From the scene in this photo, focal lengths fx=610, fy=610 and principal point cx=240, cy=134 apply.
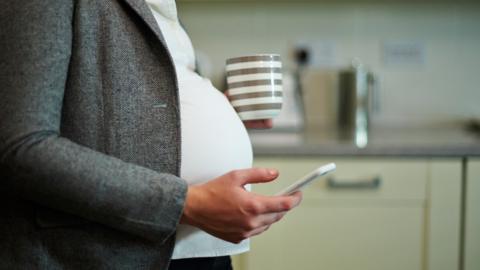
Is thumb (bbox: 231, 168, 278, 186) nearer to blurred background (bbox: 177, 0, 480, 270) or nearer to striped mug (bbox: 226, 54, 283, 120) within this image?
striped mug (bbox: 226, 54, 283, 120)

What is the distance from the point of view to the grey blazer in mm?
646

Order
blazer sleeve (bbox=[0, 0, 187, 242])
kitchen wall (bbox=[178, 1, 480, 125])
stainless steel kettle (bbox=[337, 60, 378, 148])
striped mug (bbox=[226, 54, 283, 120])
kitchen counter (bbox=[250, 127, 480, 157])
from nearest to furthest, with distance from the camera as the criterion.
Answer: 1. blazer sleeve (bbox=[0, 0, 187, 242])
2. striped mug (bbox=[226, 54, 283, 120])
3. kitchen counter (bbox=[250, 127, 480, 157])
4. stainless steel kettle (bbox=[337, 60, 378, 148])
5. kitchen wall (bbox=[178, 1, 480, 125])

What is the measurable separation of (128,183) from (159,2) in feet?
0.93

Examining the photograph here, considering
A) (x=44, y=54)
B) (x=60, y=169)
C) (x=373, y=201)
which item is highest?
(x=44, y=54)

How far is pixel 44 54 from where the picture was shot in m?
0.65

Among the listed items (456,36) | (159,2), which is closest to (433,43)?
(456,36)

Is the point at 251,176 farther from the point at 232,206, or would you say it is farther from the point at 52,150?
the point at 52,150

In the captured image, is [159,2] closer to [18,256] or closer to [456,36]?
[18,256]

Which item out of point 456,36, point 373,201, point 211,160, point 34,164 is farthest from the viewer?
point 456,36

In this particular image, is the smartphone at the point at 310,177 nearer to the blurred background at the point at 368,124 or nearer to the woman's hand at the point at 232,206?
the woman's hand at the point at 232,206

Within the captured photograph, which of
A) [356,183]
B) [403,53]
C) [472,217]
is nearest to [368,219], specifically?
[356,183]

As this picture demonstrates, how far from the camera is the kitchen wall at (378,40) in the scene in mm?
2082

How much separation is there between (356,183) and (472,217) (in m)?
0.33

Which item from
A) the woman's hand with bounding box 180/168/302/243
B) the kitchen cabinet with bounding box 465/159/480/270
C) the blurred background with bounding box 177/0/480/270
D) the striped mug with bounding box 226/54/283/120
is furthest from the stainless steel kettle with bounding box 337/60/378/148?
the woman's hand with bounding box 180/168/302/243
